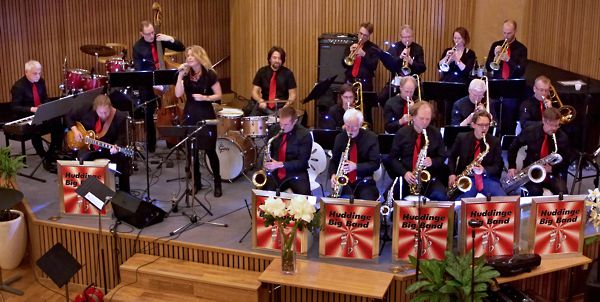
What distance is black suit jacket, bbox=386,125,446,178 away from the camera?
278 inches

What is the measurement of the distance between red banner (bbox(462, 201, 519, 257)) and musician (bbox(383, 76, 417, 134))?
176cm

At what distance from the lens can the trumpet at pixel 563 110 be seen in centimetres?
786

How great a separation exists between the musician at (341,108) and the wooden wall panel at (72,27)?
5.20 meters

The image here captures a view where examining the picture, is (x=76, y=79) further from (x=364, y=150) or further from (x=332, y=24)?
(x=364, y=150)

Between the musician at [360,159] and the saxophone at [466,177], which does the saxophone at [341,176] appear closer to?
the musician at [360,159]

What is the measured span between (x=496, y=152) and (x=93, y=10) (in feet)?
24.1

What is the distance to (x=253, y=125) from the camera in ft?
27.7

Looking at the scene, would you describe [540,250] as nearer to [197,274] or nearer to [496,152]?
[496,152]

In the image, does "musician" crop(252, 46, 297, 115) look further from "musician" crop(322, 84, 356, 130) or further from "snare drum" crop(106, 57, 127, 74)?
"snare drum" crop(106, 57, 127, 74)

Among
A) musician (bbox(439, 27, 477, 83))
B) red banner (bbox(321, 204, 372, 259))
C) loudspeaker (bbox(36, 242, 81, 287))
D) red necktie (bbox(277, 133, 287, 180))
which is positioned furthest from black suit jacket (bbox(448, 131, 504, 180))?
loudspeaker (bbox(36, 242, 81, 287))

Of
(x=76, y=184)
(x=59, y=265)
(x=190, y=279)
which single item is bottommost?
(x=190, y=279)

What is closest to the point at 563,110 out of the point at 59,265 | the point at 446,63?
the point at 446,63

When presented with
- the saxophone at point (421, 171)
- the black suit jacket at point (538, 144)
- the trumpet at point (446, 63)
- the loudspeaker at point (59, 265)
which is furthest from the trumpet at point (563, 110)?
the loudspeaker at point (59, 265)

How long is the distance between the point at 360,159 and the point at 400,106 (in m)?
1.34
